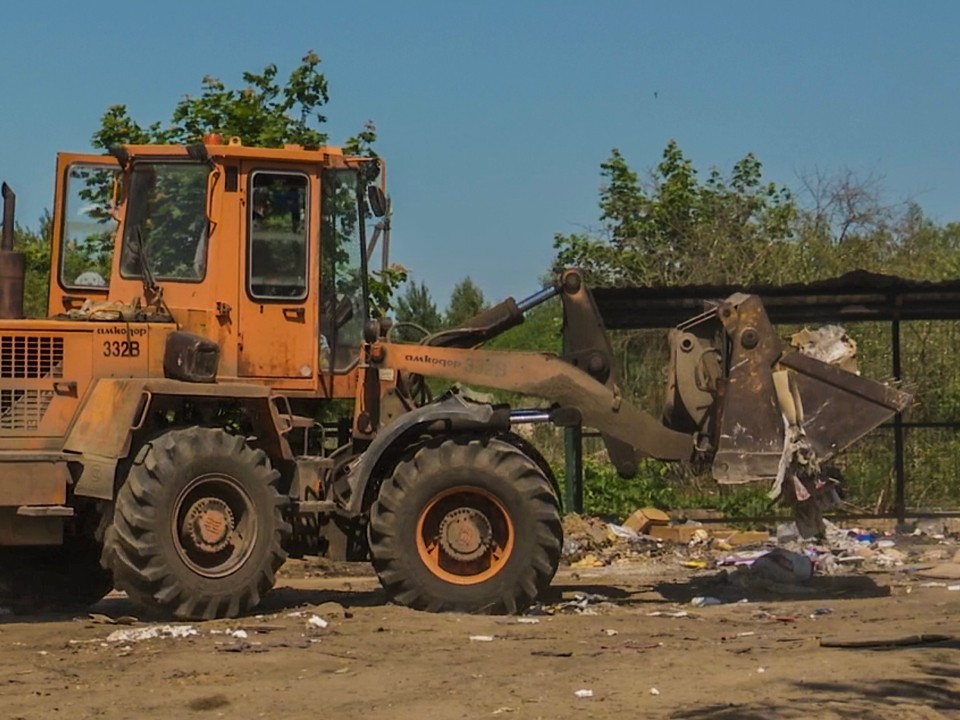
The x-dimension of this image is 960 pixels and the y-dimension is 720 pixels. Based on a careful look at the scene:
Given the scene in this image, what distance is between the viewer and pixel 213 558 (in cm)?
1060

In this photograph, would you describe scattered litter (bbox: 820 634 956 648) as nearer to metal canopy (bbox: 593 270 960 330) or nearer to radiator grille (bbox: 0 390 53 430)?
radiator grille (bbox: 0 390 53 430)

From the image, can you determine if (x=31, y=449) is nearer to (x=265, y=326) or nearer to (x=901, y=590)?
(x=265, y=326)

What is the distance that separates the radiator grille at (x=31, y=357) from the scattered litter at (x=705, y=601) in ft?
15.7

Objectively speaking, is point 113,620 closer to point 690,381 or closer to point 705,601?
point 705,601

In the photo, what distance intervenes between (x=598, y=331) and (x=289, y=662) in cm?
437

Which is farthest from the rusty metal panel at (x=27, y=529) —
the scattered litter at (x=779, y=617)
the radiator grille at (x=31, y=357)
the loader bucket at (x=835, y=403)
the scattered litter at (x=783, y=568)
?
the scattered litter at (x=783, y=568)

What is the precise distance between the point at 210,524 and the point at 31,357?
159 centimetres

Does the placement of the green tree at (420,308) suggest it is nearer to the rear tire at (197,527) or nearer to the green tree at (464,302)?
the green tree at (464,302)

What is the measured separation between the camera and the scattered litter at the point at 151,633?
31.8 feet

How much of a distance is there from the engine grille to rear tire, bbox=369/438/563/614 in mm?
2291

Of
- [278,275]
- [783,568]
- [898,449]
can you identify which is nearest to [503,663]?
[278,275]

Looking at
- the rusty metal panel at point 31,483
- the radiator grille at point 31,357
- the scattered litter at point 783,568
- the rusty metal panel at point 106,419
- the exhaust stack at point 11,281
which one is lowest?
the scattered litter at point 783,568

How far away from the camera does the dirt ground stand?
7488 mm

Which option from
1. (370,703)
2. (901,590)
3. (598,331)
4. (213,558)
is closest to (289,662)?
(370,703)
